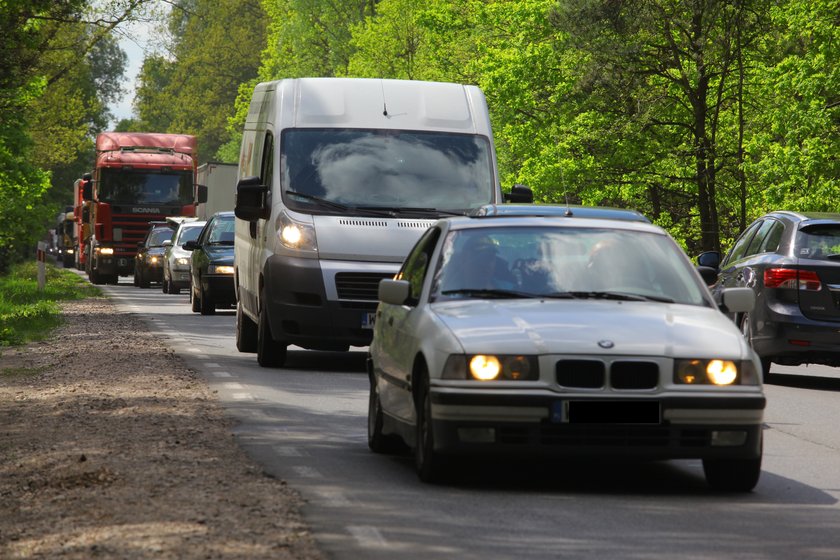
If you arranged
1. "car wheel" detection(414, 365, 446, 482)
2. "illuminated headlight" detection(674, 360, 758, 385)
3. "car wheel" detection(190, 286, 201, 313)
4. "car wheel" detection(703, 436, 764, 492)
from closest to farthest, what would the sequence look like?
"illuminated headlight" detection(674, 360, 758, 385) < "car wheel" detection(414, 365, 446, 482) < "car wheel" detection(703, 436, 764, 492) < "car wheel" detection(190, 286, 201, 313)

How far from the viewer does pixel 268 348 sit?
17.0 metres

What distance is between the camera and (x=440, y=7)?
6575cm

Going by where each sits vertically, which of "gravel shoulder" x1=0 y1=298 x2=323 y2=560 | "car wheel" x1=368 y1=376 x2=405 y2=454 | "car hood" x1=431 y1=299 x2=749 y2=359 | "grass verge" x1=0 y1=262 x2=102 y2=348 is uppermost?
"car hood" x1=431 y1=299 x2=749 y2=359

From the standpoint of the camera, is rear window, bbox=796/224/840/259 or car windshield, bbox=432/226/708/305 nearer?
car windshield, bbox=432/226/708/305

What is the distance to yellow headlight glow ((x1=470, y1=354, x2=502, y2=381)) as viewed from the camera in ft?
27.3

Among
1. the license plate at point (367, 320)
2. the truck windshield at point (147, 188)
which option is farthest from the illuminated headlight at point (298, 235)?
the truck windshield at point (147, 188)

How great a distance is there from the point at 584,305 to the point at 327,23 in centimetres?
7548

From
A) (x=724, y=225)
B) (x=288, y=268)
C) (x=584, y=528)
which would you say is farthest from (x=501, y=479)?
(x=724, y=225)

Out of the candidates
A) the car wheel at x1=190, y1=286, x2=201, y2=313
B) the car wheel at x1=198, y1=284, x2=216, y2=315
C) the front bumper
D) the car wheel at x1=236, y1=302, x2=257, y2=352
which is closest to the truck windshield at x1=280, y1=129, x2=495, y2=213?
the car wheel at x1=236, y1=302, x2=257, y2=352

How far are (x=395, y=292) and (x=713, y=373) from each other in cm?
191

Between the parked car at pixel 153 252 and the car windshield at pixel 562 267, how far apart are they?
1443 inches

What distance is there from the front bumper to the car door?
720mm

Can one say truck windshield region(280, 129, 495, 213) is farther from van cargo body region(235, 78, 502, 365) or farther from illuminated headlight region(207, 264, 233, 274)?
illuminated headlight region(207, 264, 233, 274)

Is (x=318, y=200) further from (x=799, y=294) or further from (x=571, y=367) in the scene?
(x=571, y=367)
